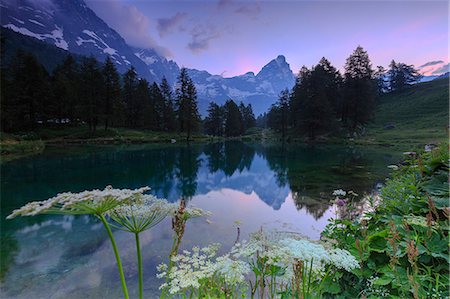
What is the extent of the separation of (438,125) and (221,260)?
69050 mm

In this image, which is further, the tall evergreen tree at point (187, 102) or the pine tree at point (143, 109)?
the pine tree at point (143, 109)

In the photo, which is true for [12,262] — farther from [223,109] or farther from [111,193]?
[223,109]

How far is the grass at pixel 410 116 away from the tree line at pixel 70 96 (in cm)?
4791

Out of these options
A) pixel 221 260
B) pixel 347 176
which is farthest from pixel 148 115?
pixel 221 260

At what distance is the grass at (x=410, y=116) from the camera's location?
1982 inches

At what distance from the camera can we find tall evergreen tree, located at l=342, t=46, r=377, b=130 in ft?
193

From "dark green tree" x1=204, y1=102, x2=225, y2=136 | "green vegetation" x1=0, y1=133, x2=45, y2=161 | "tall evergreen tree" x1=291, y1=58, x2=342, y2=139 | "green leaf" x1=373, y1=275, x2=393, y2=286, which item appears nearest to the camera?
"green leaf" x1=373, y1=275, x2=393, y2=286

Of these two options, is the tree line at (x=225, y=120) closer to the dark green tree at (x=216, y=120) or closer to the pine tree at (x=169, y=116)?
the dark green tree at (x=216, y=120)

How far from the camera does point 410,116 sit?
68812 millimetres

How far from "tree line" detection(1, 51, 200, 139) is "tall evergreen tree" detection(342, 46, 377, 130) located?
1591 inches

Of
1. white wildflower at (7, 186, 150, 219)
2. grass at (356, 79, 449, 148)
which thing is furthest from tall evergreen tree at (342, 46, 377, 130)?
white wildflower at (7, 186, 150, 219)

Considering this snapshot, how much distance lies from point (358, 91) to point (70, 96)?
69.5 metres

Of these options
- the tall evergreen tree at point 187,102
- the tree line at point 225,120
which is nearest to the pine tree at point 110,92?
the tall evergreen tree at point 187,102

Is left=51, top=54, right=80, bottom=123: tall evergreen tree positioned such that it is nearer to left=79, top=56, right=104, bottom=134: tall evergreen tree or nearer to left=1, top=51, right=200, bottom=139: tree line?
left=1, top=51, right=200, bottom=139: tree line
